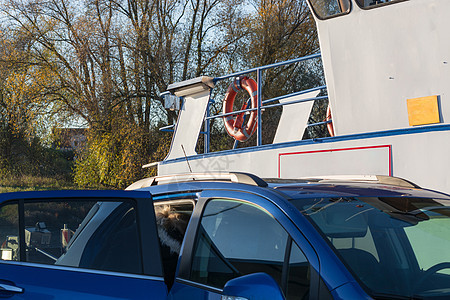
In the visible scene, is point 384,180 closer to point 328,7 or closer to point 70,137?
point 328,7

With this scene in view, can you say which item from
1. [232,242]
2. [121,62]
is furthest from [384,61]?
[121,62]

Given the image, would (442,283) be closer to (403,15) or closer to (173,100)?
(403,15)

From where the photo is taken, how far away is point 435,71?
19.5ft

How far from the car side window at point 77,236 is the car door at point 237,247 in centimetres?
Answer: 30

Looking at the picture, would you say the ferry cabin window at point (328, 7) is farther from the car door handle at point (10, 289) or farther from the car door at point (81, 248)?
the car door handle at point (10, 289)

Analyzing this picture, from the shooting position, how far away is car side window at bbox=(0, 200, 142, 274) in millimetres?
2855

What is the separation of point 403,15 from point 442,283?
436 cm

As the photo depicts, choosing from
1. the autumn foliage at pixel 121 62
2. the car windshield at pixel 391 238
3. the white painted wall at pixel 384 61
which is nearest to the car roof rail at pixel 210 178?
the car windshield at pixel 391 238

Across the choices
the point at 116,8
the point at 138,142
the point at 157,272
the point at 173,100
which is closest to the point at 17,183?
the point at 138,142

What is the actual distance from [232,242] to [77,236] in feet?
3.62

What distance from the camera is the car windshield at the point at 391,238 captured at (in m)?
2.32

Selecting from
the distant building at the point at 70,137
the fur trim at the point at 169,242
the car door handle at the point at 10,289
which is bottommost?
the car door handle at the point at 10,289

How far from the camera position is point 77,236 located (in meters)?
3.32

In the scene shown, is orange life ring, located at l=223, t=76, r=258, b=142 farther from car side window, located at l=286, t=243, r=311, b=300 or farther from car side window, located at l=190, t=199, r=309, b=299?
car side window, located at l=286, t=243, r=311, b=300
